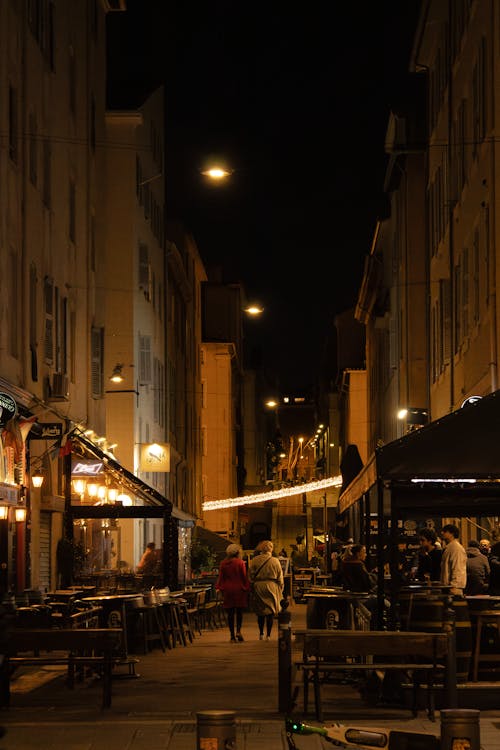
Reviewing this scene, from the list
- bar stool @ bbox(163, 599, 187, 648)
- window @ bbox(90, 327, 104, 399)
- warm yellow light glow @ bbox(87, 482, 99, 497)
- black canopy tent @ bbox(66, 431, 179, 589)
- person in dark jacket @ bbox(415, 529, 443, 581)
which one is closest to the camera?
bar stool @ bbox(163, 599, 187, 648)

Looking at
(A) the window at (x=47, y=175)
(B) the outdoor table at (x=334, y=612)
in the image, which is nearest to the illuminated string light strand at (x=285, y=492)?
(A) the window at (x=47, y=175)

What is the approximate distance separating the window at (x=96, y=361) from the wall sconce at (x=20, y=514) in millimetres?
8972

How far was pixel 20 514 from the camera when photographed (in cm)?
2614

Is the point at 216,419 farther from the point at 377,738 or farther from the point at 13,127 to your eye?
the point at 377,738

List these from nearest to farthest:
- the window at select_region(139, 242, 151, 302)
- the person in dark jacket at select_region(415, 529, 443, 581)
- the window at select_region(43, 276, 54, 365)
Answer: the person in dark jacket at select_region(415, 529, 443, 581) < the window at select_region(43, 276, 54, 365) < the window at select_region(139, 242, 151, 302)

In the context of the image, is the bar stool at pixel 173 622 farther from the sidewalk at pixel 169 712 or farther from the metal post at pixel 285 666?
the metal post at pixel 285 666

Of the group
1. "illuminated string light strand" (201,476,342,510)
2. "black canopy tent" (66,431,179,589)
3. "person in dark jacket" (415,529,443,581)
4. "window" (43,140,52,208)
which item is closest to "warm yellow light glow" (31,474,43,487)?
"black canopy tent" (66,431,179,589)

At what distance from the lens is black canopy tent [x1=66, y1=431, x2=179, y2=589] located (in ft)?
95.8

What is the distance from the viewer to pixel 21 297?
2619 cm

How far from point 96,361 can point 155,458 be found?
28.2 feet

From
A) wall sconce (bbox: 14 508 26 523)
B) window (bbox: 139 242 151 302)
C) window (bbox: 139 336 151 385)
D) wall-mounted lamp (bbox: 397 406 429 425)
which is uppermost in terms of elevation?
window (bbox: 139 242 151 302)

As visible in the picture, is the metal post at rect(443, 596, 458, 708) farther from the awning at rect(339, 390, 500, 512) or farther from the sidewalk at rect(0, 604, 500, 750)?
the awning at rect(339, 390, 500, 512)

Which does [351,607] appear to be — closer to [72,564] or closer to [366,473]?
[366,473]

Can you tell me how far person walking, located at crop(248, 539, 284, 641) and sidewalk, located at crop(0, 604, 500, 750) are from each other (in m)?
3.93
